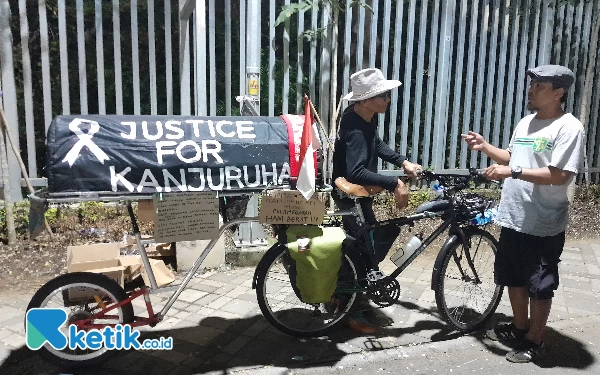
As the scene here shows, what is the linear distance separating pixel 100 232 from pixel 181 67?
2.01 metres

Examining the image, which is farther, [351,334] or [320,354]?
[351,334]

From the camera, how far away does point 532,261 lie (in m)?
3.30

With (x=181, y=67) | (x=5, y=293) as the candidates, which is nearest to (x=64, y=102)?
(x=181, y=67)

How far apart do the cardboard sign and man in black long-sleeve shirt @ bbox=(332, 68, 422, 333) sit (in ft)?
1.19

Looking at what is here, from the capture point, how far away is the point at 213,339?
3.53 m

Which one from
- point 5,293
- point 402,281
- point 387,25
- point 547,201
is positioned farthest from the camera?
point 387,25

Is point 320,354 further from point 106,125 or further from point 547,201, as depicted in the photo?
point 106,125

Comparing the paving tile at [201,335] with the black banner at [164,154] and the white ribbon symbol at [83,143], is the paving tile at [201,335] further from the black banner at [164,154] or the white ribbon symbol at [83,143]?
the white ribbon symbol at [83,143]

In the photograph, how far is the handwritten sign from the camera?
9.54ft

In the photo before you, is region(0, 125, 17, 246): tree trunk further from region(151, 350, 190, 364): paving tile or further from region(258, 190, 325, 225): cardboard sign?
region(258, 190, 325, 225): cardboard sign

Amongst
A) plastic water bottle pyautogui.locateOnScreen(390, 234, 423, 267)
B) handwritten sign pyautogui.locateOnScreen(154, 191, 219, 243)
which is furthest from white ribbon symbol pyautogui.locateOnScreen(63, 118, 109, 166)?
plastic water bottle pyautogui.locateOnScreen(390, 234, 423, 267)

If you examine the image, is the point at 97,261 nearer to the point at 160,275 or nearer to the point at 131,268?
the point at 131,268

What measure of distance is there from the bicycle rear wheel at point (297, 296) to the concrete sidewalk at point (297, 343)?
112 mm

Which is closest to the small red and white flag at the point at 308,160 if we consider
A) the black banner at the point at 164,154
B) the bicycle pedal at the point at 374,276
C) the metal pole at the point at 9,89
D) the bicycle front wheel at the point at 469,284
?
the black banner at the point at 164,154
